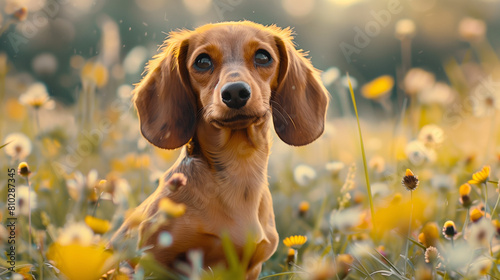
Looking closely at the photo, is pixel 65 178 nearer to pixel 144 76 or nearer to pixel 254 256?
pixel 144 76

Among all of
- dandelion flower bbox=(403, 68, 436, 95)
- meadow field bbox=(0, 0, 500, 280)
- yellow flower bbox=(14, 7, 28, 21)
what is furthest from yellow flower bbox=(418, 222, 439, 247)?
yellow flower bbox=(14, 7, 28, 21)

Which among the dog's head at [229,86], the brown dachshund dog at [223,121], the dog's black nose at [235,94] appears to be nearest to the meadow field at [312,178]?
the brown dachshund dog at [223,121]

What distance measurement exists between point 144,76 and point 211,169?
616 millimetres

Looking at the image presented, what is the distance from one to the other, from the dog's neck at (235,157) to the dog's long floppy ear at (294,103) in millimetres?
107

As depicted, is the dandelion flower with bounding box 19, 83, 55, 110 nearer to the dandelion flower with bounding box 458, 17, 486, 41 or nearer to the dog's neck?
the dog's neck

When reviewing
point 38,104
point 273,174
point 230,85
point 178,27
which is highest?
point 178,27

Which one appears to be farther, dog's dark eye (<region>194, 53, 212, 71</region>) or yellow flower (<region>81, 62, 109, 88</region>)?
yellow flower (<region>81, 62, 109, 88</region>)

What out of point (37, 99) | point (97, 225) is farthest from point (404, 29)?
point (97, 225)

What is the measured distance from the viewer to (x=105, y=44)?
Answer: 3074mm

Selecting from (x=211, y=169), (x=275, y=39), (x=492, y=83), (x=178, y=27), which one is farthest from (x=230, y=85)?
(x=492, y=83)

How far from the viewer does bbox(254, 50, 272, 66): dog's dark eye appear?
2203mm

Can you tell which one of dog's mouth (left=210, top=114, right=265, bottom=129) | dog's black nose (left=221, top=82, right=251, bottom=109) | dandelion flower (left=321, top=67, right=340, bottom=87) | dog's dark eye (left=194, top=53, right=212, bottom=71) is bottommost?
dog's mouth (left=210, top=114, right=265, bottom=129)

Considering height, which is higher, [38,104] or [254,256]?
[38,104]

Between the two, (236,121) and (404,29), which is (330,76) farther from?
(236,121)
